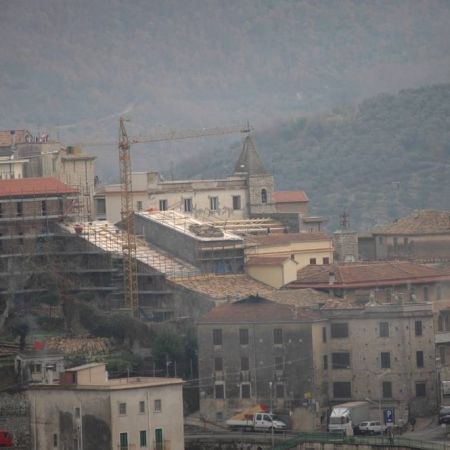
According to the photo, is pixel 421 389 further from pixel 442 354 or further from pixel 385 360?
pixel 442 354

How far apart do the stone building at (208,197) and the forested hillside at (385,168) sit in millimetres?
42967

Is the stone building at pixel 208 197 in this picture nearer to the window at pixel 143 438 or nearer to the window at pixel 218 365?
the window at pixel 218 365

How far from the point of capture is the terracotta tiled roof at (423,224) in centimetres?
11788

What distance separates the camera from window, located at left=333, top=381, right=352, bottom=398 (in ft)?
328

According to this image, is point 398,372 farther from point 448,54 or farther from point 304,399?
point 448,54

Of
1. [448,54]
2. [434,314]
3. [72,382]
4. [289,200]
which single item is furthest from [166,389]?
[448,54]

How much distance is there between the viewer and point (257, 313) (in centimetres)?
10000

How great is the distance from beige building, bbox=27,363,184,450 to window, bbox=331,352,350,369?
9403 mm

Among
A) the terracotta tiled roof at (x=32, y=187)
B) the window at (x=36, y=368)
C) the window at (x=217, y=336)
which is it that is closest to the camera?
the window at (x=217, y=336)

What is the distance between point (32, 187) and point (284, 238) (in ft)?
35.0

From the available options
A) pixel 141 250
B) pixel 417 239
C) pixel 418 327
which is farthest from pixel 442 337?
pixel 141 250

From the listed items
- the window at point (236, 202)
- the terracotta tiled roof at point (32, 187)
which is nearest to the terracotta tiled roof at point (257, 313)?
the terracotta tiled roof at point (32, 187)

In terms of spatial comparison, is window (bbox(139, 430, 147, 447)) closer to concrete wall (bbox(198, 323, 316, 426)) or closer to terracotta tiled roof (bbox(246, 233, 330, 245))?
concrete wall (bbox(198, 323, 316, 426))

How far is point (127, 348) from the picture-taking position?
105000 mm
